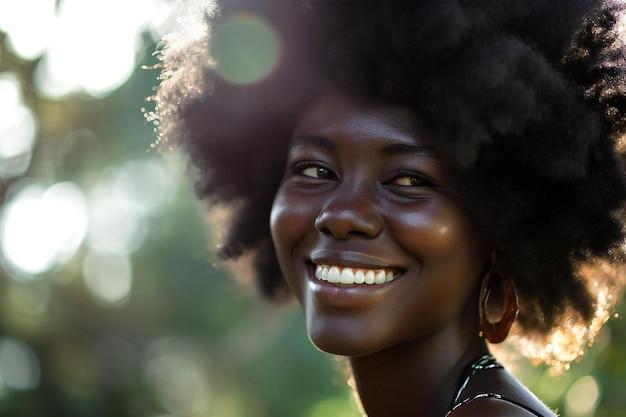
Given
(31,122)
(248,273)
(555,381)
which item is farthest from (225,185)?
(31,122)

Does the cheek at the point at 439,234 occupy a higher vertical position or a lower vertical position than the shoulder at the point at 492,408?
higher

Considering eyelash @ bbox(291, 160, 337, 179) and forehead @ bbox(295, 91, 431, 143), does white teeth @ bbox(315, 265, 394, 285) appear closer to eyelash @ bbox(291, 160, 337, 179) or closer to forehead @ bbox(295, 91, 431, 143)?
eyelash @ bbox(291, 160, 337, 179)

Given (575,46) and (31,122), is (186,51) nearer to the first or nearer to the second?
(575,46)

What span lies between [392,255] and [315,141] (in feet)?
1.81

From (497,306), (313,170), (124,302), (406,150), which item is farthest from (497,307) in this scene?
(124,302)

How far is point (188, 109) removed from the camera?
3.92m

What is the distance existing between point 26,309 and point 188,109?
11.5 metres

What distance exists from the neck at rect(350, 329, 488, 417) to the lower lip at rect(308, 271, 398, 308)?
0.30m

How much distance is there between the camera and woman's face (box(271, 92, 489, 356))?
3.04 meters

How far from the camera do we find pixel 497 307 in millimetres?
3422

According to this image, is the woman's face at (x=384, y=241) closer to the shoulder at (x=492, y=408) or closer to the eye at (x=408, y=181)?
the eye at (x=408, y=181)

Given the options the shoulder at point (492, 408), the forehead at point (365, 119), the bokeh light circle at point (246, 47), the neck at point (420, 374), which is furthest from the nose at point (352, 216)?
the bokeh light circle at point (246, 47)

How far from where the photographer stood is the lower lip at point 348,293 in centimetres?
306

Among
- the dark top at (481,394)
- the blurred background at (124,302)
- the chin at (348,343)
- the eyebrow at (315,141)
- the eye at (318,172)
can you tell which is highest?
the blurred background at (124,302)
